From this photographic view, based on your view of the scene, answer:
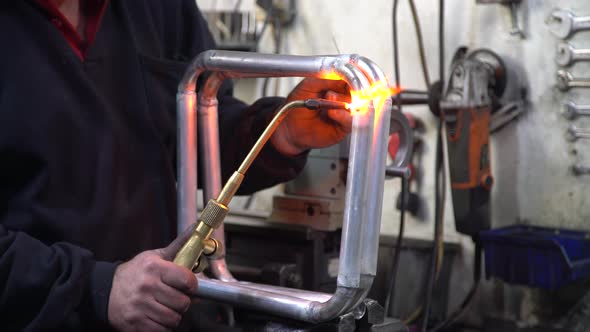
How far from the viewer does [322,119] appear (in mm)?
1108

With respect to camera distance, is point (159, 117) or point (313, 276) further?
point (313, 276)

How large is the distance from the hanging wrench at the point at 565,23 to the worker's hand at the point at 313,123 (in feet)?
1.59

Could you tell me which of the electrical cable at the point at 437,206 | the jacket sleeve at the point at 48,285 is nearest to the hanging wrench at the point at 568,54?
the electrical cable at the point at 437,206

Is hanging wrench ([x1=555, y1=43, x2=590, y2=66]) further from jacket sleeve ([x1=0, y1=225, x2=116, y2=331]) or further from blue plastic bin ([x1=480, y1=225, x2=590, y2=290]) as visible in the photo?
jacket sleeve ([x1=0, y1=225, x2=116, y2=331])

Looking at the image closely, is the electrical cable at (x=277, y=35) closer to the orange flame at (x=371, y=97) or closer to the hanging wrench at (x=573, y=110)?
the hanging wrench at (x=573, y=110)

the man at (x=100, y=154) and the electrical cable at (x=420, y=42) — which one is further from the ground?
the electrical cable at (x=420, y=42)

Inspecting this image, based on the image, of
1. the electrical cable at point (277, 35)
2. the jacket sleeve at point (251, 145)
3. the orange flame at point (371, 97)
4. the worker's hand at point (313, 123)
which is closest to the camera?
the orange flame at point (371, 97)

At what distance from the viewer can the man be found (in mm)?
887

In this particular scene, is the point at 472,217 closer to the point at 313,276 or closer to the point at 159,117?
the point at 313,276

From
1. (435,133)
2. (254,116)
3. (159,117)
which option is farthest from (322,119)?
(435,133)

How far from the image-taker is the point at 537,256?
1.28 m

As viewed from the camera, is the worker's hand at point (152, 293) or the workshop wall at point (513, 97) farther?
the workshop wall at point (513, 97)

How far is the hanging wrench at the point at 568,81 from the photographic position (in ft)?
4.39

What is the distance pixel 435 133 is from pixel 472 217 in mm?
221
